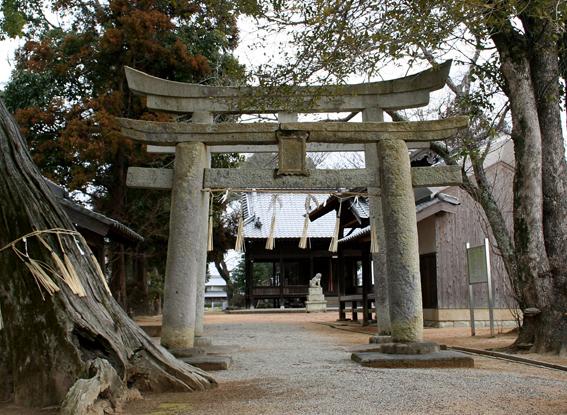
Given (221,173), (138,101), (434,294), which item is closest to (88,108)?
(138,101)

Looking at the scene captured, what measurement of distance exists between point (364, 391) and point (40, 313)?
10.3 feet

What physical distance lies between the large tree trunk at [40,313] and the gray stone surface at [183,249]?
265 cm

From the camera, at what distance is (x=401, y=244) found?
7.83 metres

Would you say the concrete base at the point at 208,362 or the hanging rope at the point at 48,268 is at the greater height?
the hanging rope at the point at 48,268

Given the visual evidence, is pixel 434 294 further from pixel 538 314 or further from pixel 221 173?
pixel 221 173

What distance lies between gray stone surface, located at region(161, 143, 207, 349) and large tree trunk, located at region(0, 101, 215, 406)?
104 inches

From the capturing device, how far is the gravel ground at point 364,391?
4672 millimetres

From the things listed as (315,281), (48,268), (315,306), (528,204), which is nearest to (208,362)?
(48,268)

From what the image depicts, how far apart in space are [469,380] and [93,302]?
13.6 feet

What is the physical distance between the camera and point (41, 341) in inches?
177

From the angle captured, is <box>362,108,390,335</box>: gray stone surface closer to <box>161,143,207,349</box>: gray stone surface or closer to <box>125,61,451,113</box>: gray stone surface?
<box>125,61,451,113</box>: gray stone surface

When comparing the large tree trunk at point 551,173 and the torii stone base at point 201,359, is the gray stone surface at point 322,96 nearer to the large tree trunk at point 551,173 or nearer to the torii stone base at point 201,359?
the large tree trunk at point 551,173

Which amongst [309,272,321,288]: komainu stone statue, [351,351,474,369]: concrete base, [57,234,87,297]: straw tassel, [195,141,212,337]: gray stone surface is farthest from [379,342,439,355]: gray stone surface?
[309,272,321,288]: komainu stone statue

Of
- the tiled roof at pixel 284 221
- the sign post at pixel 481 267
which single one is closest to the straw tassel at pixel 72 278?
the sign post at pixel 481 267
